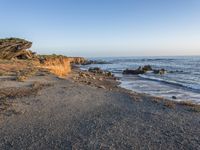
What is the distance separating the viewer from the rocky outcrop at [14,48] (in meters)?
34.7

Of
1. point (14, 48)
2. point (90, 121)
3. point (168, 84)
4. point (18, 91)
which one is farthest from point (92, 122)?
point (14, 48)

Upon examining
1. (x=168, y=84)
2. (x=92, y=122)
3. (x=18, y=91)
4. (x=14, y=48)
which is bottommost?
(x=168, y=84)

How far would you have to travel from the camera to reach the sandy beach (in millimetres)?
8047

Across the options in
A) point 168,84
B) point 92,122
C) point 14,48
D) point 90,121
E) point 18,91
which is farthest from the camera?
point 14,48

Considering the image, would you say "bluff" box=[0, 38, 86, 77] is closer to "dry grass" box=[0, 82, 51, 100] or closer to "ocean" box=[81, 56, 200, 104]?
"ocean" box=[81, 56, 200, 104]

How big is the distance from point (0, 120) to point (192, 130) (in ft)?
21.5

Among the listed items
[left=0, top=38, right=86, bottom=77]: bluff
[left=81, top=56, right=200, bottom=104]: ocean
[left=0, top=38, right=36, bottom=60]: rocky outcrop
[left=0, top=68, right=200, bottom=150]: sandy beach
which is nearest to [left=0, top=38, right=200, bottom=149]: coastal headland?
[left=0, top=68, right=200, bottom=150]: sandy beach

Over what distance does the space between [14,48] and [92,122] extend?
1150 inches

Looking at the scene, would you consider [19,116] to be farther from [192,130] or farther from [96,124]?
[192,130]

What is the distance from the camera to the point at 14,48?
1443 inches

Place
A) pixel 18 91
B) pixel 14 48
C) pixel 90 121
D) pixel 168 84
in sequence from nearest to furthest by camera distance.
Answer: pixel 90 121
pixel 18 91
pixel 168 84
pixel 14 48

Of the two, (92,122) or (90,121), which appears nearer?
(92,122)

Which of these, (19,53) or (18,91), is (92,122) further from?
(19,53)

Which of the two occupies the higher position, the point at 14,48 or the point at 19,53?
Answer: the point at 14,48
